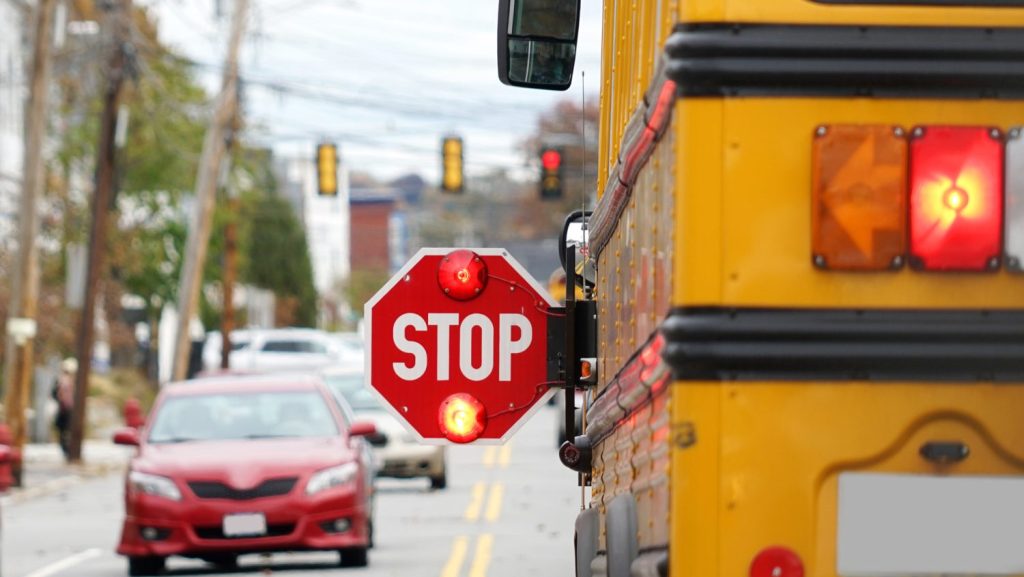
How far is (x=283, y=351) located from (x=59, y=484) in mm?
29316

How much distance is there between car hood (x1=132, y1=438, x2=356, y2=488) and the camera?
16234 millimetres

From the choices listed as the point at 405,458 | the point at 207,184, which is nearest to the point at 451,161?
the point at 207,184

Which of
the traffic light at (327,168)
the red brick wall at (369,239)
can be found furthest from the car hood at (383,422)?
the red brick wall at (369,239)

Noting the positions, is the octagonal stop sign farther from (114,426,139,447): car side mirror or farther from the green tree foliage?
the green tree foliage

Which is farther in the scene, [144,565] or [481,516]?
[481,516]

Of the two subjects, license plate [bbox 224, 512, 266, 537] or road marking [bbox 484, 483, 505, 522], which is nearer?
license plate [bbox 224, 512, 266, 537]

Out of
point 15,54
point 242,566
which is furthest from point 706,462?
point 15,54

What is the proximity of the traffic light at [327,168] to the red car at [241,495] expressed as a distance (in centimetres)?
2821

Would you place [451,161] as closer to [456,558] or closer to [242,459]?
[456,558]

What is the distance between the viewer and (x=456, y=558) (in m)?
16.8

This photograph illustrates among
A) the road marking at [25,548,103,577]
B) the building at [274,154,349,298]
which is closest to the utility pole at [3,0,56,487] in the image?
the road marking at [25,548,103,577]

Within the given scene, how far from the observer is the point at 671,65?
14.8 feet

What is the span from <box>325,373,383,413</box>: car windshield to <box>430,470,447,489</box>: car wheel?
1.57 meters

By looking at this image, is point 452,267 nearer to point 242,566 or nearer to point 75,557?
point 242,566
